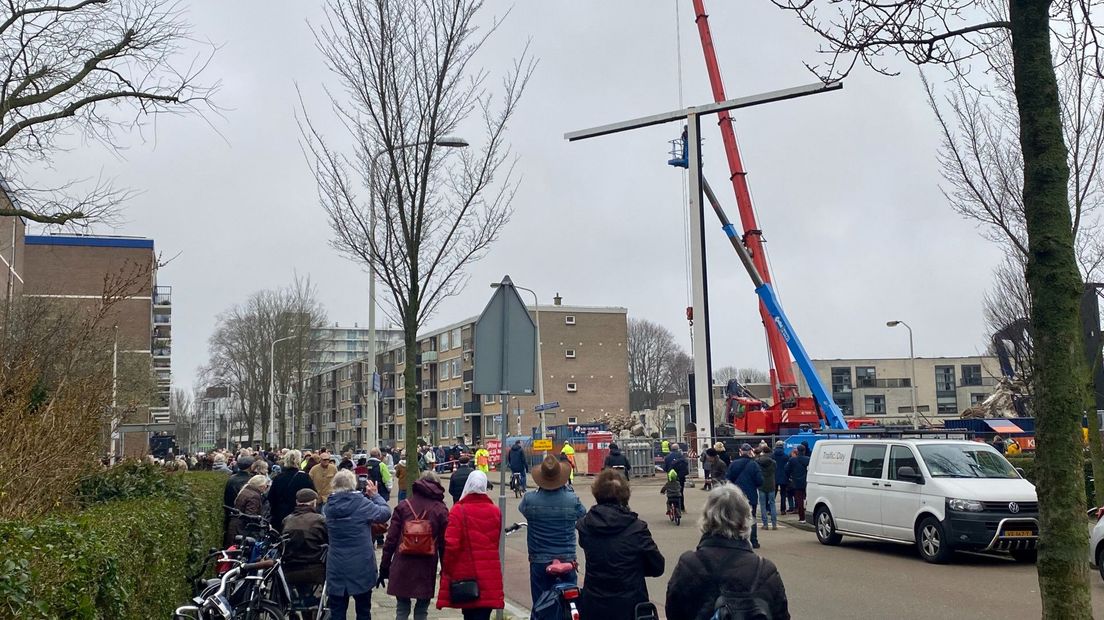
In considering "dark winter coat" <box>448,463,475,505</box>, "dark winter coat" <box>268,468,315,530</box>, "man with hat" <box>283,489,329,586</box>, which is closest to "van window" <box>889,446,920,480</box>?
"dark winter coat" <box>448,463,475,505</box>

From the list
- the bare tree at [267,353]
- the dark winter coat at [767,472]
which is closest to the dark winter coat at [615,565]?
the dark winter coat at [767,472]

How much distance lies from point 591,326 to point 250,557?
74.2 metres

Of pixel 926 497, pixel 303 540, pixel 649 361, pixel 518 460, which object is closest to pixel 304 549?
pixel 303 540

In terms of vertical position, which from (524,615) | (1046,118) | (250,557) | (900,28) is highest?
(900,28)

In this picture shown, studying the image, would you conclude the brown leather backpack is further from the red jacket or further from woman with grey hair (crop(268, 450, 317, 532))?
woman with grey hair (crop(268, 450, 317, 532))

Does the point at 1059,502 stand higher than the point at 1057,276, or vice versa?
the point at 1057,276

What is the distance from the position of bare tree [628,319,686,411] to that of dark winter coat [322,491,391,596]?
9167 centimetres

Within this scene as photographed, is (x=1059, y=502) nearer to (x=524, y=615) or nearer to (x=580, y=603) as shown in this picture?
(x=580, y=603)

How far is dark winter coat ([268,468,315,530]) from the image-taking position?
12352 millimetres

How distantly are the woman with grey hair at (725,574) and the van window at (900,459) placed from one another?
10.8 meters

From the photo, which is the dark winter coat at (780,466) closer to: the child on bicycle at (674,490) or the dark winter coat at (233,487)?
the child on bicycle at (674,490)

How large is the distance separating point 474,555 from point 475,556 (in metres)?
0.01

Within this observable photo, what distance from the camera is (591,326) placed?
3314 inches

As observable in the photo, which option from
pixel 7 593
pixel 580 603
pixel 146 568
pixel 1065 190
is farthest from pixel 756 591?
pixel 146 568
